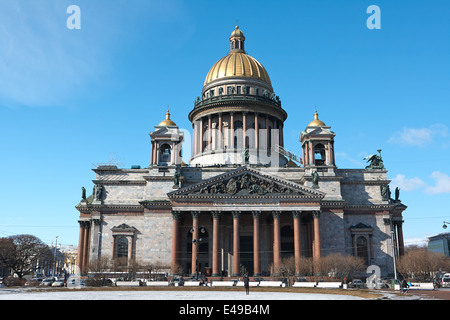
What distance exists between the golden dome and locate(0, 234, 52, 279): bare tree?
146 ft

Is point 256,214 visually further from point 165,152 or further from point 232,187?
point 165,152

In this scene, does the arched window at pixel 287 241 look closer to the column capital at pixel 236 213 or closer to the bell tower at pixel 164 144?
the column capital at pixel 236 213

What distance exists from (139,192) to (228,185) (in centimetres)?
1433

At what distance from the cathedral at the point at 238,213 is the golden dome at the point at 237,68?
1573 centimetres

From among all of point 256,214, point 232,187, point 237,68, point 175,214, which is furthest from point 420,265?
point 237,68

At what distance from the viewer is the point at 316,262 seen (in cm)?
5106

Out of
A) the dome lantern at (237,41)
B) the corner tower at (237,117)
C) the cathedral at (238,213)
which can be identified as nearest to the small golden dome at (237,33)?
the dome lantern at (237,41)

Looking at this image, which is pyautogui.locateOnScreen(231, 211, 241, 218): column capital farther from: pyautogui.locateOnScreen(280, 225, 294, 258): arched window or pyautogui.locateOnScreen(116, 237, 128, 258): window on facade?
pyautogui.locateOnScreen(116, 237, 128, 258): window on facade

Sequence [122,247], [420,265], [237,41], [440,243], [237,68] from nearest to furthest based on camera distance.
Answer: [420,265]
[122,247]
[237,68]
[237,41]
[440,243]

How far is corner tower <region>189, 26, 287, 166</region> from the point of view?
73000 millimetres

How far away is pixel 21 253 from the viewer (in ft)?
250

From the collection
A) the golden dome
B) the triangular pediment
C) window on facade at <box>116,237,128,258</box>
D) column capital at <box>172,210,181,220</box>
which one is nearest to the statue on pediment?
the triangular pediment

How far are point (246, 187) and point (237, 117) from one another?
22.1 m

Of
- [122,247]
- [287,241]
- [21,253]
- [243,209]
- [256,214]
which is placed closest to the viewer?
[256,214]
